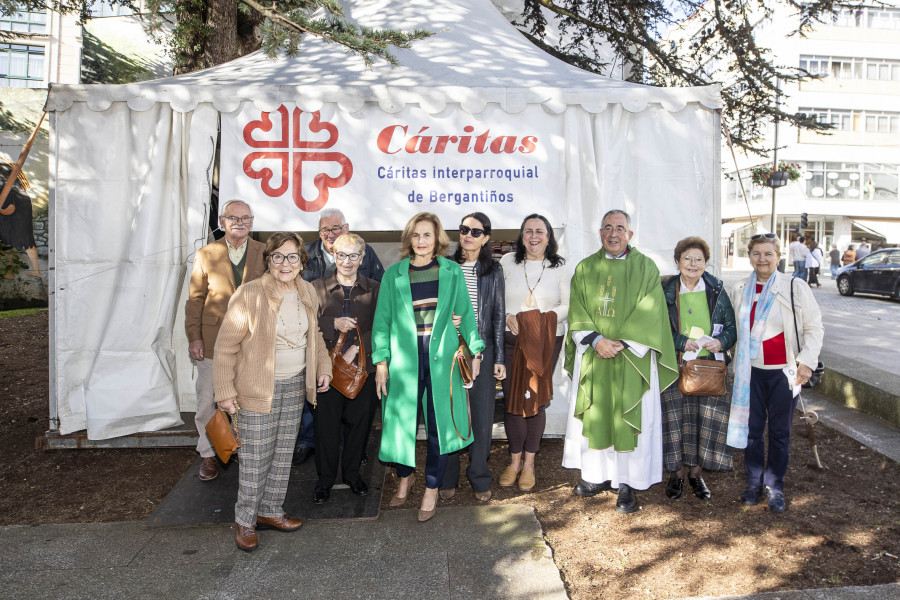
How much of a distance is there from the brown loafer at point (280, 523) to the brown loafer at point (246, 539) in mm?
167

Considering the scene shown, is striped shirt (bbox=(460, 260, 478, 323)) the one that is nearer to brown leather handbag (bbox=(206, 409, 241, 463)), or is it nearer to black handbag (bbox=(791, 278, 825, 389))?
brown leather handbag (bbox=(206, 409, 241, 463))

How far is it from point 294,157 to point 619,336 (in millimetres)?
2820

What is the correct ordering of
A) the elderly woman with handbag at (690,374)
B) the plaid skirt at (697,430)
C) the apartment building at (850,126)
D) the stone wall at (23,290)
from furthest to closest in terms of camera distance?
1. the apartment building at (850,126)
2. the stone wall at (23,290)
3. the plaid skirt at (697,430)
4. the elderly woman with handbag at (690,374)

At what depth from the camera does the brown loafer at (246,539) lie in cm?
356

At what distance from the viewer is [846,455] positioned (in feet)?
16.7

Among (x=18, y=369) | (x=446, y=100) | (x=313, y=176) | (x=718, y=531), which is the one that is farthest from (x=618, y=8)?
(x=18, y=369)

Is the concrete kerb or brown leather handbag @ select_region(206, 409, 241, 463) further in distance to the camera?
the concrete kerb

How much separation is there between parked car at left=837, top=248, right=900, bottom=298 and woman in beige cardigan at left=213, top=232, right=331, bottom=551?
63.3ft

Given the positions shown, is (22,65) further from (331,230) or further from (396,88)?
(331,230)

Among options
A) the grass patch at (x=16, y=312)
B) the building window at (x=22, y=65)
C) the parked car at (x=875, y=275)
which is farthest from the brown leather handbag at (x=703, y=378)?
the building window at (x=22, y=65)

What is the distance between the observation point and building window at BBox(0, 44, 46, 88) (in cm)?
2330

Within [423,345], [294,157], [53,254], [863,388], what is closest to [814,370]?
[423,345]

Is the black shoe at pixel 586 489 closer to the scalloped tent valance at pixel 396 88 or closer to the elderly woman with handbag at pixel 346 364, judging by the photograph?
the elderly woman with handbag at pixel 346 364

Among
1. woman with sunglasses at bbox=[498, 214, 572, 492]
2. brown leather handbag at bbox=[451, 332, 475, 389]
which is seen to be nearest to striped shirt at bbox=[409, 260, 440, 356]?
brown leather handbag at bbox=[451, 332, 475, 389]
